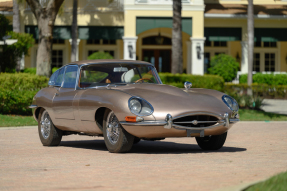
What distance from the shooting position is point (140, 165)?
6855mm

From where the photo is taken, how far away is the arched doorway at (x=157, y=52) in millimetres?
34688

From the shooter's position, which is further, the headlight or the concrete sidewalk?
the concrete sidewalk

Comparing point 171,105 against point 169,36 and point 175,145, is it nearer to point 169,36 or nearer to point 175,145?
point 175,145

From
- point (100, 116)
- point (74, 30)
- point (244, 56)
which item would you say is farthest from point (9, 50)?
point (244, 56)

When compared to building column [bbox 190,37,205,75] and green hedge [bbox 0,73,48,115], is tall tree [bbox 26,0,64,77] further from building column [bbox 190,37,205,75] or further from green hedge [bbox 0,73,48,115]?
building column [bbox 190,37,205,75]

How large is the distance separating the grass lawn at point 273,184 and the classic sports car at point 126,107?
2.38 metres

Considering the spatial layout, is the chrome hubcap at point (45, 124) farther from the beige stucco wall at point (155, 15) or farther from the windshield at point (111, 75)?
the beige stucco wall at point (155, 15)

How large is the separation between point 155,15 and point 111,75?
22.2 m

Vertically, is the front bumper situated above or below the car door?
below

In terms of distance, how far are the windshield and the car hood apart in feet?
1.92

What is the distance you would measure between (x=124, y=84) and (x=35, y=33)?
78.3ft

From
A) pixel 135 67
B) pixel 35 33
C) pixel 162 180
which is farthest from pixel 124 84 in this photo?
pixel 35 33

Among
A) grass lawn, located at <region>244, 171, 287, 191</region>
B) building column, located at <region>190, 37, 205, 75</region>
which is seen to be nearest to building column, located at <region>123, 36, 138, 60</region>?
building column, located at <region>190, 37, 205, 75</region>

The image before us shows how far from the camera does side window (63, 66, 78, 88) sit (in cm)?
926
